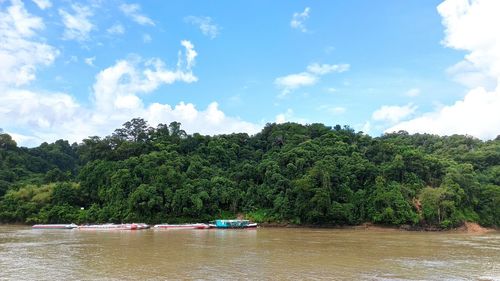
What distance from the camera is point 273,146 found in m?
69.2

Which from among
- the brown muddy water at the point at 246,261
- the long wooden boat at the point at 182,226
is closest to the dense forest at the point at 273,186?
the long wooden boat at the point at 182,226

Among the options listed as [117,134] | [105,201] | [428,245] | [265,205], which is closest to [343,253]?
[428,245]

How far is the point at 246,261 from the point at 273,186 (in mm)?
33459

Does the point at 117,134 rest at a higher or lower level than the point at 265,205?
higher

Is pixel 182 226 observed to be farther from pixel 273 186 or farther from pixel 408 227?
pixel 408 227

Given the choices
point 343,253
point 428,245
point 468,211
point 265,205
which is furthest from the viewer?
point 265,205

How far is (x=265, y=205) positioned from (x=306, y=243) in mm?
24052

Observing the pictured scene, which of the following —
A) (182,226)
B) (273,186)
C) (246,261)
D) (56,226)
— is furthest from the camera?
(273,186)

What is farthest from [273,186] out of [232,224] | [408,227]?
[408,227]

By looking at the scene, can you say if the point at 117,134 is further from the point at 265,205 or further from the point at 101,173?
the point at 265,205

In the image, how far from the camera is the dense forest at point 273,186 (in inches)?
1949

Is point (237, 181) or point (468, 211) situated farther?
point (237, 181)

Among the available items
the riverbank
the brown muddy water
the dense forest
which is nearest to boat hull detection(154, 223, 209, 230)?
the dense forest

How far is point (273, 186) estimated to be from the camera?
55031 mm
